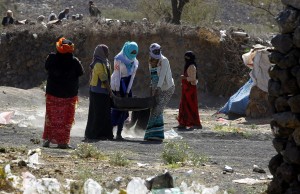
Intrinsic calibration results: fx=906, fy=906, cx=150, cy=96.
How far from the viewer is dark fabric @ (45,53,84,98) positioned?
13.5 metres

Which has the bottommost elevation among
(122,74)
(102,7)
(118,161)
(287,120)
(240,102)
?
(102,7)

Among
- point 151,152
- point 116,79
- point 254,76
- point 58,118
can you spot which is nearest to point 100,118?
point 116,79

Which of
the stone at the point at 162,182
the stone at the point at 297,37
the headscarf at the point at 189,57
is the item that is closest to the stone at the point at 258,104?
the headscarf at the point at 189,57

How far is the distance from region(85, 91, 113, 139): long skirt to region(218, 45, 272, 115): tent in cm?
530

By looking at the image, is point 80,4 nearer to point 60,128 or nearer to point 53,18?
point 53,18

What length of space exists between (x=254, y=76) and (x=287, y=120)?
39.7 feet

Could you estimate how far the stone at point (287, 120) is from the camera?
8.45 meters

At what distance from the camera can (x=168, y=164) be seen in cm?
1100

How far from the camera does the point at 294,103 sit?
8453 millimetres

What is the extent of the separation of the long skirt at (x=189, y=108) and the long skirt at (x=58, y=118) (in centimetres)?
509

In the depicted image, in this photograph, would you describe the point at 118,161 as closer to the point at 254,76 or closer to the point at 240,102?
the point at 254,76

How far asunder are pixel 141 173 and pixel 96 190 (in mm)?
1861

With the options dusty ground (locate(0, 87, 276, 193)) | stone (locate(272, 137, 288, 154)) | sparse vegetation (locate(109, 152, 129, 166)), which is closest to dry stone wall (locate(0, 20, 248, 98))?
dusty ground (locate(0, 87, 276, 193))

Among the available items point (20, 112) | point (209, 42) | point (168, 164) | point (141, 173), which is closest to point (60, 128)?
point (168, 164)
